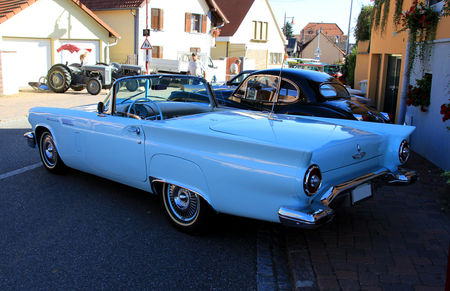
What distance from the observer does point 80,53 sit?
22.6 metres

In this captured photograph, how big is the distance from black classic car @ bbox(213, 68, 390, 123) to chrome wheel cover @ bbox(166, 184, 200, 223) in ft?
11.2

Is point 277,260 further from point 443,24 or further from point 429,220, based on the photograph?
point 443,24

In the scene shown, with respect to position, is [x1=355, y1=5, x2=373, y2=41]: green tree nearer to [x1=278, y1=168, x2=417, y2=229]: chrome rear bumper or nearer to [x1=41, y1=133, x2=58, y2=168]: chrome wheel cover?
[x1=41, y1=133, x2=58, y2=168]: chrome wheel cover

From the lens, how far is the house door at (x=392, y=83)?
37.3 feet

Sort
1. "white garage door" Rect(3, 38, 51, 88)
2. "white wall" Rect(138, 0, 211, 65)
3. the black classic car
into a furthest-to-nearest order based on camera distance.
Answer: "white wall" Rect(138, 0, 211, 65), "white garage door" Rect(3, 38, 51, 88), the black classic car

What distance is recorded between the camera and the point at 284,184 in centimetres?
320

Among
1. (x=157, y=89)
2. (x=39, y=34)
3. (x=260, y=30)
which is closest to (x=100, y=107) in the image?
(x=157, y=89)

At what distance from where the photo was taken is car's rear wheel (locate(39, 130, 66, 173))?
573 cm

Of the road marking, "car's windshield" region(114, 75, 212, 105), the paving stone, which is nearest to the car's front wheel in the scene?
the paving stone

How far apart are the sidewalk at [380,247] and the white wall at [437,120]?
1.68 meters

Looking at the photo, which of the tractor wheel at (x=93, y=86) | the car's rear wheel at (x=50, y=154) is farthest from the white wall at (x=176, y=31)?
the car's rear wheel at (x=50, y=154)

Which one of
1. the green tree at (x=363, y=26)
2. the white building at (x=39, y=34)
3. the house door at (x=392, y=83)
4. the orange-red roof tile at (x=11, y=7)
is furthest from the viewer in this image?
the green tree at (x=363, y=26)

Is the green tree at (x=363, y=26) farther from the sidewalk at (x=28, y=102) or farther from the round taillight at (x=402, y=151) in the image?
the round taillight at (x=402, y=151)

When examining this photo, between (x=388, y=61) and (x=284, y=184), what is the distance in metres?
10.1
